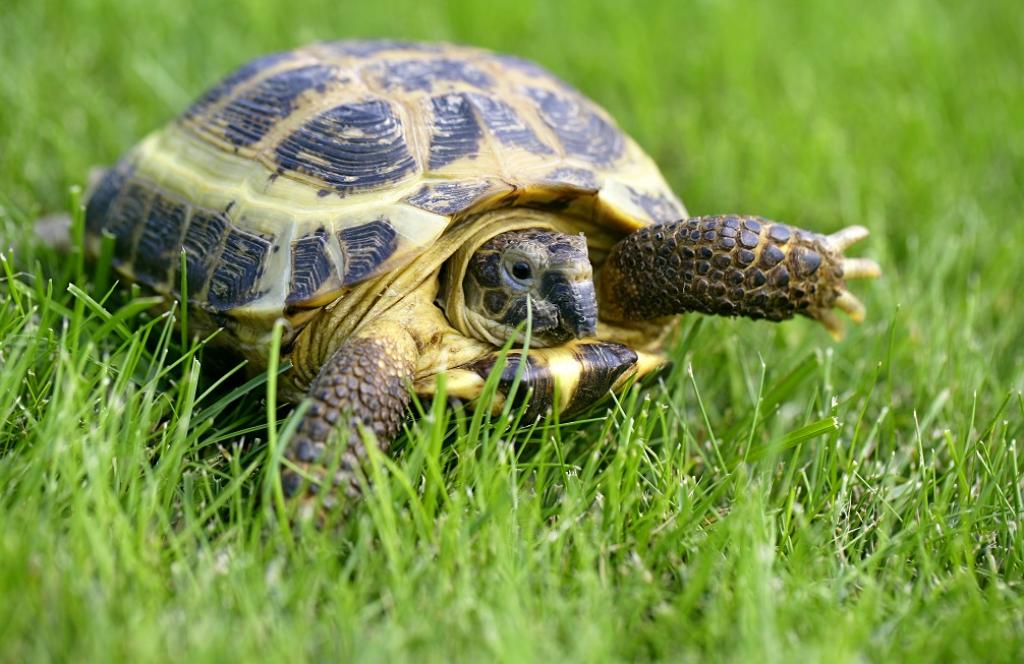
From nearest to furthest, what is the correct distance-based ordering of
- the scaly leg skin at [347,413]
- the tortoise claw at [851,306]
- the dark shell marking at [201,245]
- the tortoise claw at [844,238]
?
the scaly leg skin at [347,413], the dark shell marking at [201,245], the tortoise claw at [844,238], the tortoise claw at [851,306]

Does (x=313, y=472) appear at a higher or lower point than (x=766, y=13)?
lower

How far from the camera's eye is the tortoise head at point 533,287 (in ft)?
8.22

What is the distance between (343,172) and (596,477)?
1112 mm

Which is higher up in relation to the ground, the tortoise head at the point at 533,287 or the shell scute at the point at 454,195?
the shell scute at the point at 454,195

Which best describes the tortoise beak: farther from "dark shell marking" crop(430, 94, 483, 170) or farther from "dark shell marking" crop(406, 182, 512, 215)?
"dark shell marking" crop(430, 94, 483, 170)

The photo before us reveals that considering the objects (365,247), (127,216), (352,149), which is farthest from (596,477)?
(127,216)

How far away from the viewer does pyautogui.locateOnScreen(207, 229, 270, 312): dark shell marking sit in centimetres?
261

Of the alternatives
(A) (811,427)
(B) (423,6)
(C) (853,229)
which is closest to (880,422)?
(A) (811,427)

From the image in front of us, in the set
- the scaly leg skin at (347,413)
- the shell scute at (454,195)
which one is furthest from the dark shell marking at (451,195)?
the scaly leg skin at (347,413)

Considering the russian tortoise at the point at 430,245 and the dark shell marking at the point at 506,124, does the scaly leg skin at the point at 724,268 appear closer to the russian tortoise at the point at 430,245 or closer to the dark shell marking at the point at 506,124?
the russian tortoise at the point at 430,245

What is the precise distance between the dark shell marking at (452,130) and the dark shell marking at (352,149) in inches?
3.3

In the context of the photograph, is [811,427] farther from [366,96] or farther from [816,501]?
[366,96]

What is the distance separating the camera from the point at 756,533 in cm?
203

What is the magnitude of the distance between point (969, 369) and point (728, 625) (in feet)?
5.47
